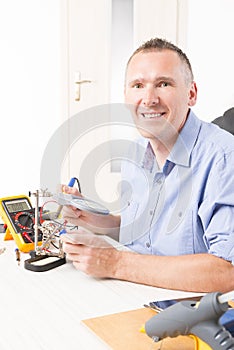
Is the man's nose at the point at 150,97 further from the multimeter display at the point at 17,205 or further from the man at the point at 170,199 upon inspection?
the multimeter display at the point at 17,205

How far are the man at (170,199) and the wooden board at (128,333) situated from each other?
19 cm

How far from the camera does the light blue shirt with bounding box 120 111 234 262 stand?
1.21 m

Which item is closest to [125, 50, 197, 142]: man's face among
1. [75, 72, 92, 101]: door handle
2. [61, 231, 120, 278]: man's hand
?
[61, 231, 120, 278]: man's hand

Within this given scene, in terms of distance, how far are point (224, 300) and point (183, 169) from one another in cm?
67

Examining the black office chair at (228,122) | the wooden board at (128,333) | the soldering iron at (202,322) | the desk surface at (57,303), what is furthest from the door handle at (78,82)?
the soldering iron at (202,322)

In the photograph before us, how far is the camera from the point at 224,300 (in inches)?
27.9

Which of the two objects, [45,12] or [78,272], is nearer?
[78,272]

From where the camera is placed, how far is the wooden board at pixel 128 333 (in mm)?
875

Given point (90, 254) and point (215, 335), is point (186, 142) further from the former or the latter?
point (215, 335)

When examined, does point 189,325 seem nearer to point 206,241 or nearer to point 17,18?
point 206,241

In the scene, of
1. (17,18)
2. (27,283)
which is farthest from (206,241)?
(17,18)

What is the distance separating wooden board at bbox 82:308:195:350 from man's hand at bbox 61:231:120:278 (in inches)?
8.6

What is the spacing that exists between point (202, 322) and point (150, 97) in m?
0.75

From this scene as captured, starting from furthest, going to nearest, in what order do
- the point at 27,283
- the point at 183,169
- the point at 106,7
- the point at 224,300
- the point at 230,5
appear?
1. the point at 106,7
2. the point at 230,5
3. the point at 183,169
4. the point at 27,283
5. the point at 224,300
